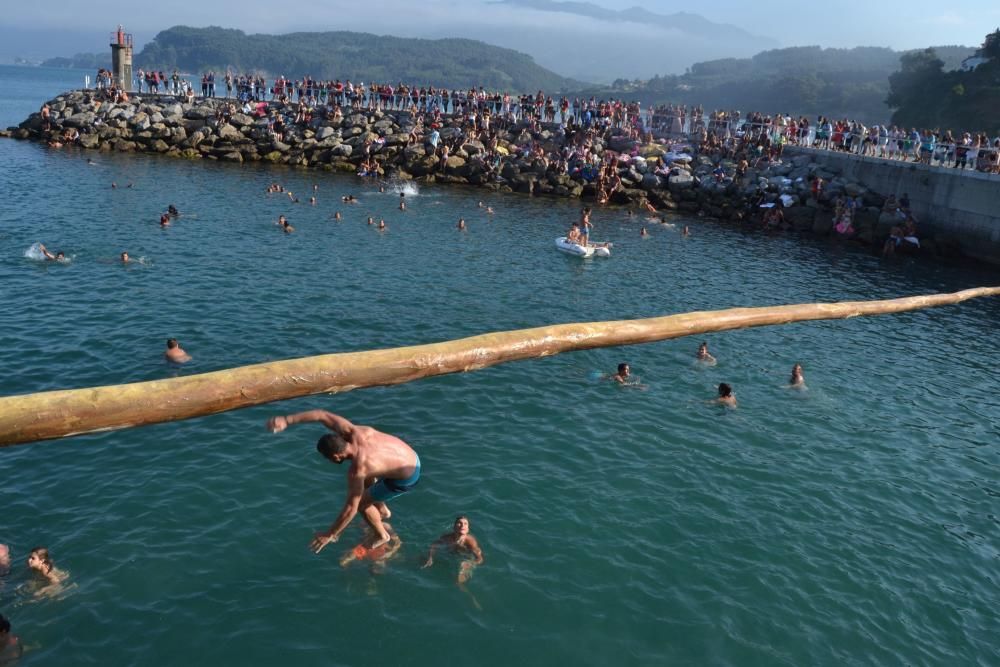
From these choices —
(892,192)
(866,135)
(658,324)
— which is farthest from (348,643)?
(866,135)

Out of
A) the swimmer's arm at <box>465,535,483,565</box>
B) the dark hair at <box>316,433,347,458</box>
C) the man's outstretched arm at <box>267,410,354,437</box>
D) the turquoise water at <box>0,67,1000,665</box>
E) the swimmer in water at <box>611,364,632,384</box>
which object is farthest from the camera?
the swimmer in water at <box>611,364,632,384</box>

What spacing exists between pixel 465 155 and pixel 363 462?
45.6 meters

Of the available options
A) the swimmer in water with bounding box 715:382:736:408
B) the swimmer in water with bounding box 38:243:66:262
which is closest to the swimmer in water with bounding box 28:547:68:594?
the swimmer in water with bounding box 715:382:736:408

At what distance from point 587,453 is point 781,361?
927cm

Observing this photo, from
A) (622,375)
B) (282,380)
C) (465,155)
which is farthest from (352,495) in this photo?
(465,155)

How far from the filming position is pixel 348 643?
9805mm

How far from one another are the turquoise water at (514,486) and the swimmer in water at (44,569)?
324mm

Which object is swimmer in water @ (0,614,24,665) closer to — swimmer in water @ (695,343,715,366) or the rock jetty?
swimmer in water @ (695,343,715,366)

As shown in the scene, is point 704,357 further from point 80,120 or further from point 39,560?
point 80,120

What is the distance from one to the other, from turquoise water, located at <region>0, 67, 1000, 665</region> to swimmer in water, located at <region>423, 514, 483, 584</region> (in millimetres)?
294

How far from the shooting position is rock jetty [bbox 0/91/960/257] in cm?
4569

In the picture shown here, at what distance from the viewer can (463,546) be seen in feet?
38.2

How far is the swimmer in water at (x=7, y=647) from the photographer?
29.6ft

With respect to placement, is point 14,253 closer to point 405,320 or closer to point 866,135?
point 405,320
